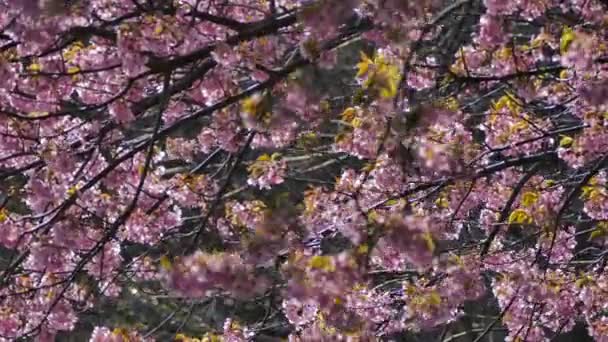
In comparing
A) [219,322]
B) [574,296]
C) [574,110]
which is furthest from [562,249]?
[219,322]

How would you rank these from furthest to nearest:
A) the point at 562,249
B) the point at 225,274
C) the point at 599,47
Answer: the point at 562,249
the point at 599,47
the point at 225,274

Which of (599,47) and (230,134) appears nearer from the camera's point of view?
(599,47)

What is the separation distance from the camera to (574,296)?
5.53 metres

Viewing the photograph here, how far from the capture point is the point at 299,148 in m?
6.02

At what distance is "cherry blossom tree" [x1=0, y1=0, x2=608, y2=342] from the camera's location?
3.96 meters

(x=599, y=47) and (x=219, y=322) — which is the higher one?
(x=219, y=322)

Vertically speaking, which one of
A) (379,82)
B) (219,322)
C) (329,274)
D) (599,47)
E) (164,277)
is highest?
(219,322)

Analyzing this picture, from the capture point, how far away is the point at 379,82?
3.70 meters

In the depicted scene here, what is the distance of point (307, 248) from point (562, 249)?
187 cm

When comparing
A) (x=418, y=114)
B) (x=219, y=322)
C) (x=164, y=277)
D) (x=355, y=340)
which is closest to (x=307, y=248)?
(x=355, y=340)

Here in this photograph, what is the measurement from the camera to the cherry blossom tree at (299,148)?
396 centimetres

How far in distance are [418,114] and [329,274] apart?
25.8 inches

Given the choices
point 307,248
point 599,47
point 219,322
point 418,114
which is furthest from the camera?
point 219,322

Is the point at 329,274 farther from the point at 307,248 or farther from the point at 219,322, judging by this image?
the point at 219,322
